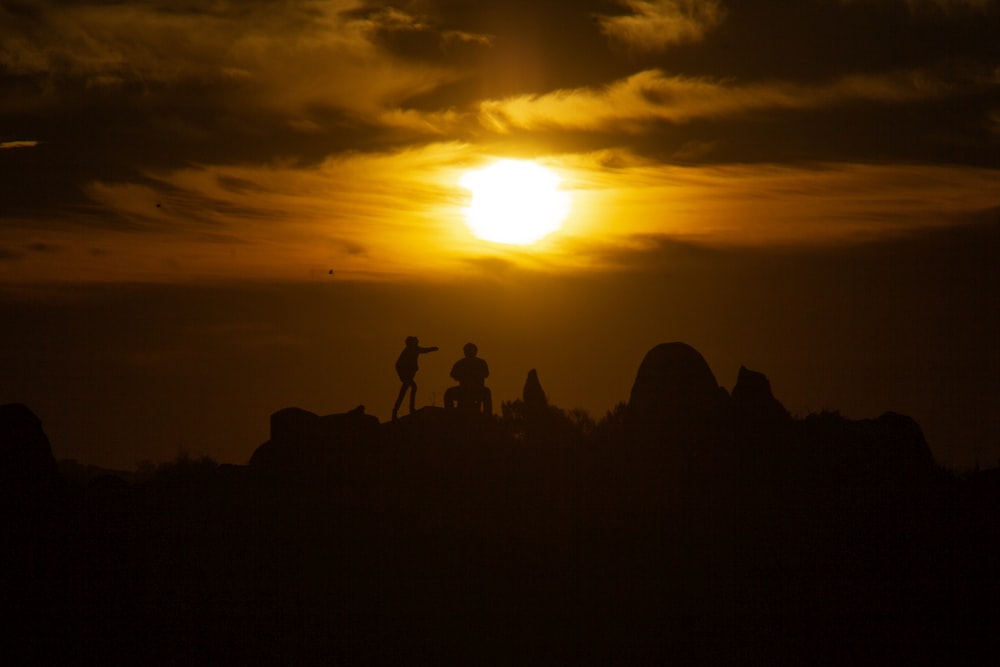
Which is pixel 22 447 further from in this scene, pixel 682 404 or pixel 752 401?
pixel 752 401

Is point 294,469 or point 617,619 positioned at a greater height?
point 294,469

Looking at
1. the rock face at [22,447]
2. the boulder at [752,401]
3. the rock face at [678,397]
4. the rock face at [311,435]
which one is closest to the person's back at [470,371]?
the rock face at [311,435]

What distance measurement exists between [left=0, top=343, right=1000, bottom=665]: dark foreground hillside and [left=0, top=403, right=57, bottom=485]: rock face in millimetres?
82

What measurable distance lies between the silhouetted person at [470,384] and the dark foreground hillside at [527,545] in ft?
4.94

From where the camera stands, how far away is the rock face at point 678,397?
63.2 metres

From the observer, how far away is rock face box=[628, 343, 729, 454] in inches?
2488

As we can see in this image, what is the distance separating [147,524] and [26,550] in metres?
4.68

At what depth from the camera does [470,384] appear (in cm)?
5828

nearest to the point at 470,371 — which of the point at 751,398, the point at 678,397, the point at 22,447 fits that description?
the point at 678,397

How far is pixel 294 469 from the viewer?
61094 millimetres

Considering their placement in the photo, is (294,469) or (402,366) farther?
(294,469)

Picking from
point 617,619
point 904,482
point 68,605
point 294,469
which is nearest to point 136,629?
point 68,605

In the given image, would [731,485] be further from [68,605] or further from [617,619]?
[68,605]

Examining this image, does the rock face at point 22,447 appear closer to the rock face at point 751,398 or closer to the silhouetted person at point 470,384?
the silhouetted person at point 470,384
